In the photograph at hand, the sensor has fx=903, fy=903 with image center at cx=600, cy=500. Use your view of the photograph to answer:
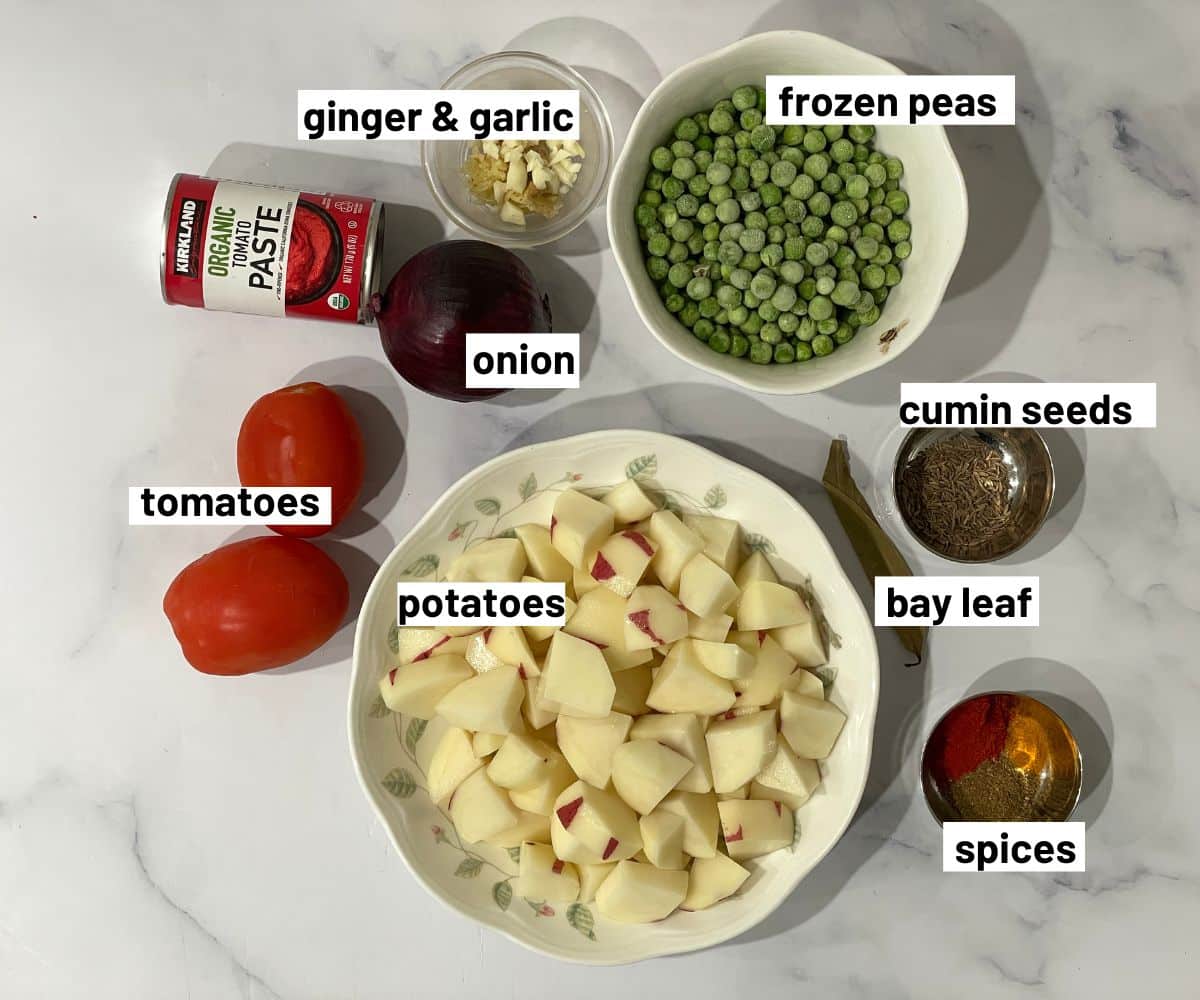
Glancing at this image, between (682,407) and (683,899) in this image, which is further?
(682,407)

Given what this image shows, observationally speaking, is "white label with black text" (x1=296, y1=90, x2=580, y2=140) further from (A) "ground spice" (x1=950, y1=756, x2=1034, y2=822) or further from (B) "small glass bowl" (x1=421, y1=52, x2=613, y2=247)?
(A) "ground spice" (x1=950, y1=756, x2=1034, y2=822)

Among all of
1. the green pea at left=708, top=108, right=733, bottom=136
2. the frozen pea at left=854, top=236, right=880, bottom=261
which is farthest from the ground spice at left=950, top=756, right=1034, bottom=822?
the green pea at left=708, top=108, right=733, bottom=136

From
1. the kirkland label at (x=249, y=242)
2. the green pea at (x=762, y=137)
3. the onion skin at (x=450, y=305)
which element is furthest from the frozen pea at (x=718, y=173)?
the kirkland label at (x=249, y=242)

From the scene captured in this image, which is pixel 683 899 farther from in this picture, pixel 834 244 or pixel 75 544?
pixel 75 544

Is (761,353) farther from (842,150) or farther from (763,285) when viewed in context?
(842,150)

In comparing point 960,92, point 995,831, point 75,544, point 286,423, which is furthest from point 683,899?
point 960,92

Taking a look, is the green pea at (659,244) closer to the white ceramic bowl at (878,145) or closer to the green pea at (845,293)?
the white ceramic bowl at (878,145)

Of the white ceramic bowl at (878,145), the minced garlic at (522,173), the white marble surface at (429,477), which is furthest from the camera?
the white marble surface at (429,477)
